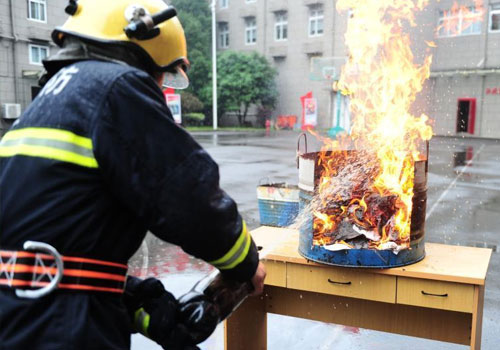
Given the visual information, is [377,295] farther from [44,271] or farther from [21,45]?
[21,45]

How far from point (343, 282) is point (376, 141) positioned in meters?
0.97

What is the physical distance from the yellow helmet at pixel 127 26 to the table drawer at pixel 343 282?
63.6 inches

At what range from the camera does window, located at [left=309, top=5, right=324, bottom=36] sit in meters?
32.6

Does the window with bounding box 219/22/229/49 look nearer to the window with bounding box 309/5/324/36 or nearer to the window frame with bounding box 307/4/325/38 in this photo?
the window frame with bounding box 307/4/325/38

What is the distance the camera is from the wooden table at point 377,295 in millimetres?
2602

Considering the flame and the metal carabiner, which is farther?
the flame

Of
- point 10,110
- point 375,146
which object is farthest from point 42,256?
point 10,110

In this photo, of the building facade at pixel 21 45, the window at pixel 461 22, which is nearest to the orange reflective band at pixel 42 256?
the building facade at pixel 21 45

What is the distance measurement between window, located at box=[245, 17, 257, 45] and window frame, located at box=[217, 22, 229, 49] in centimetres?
189

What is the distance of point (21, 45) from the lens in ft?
49.9

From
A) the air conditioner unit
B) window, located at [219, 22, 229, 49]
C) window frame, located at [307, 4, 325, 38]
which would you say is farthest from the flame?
window, located at [219, 22, 229, 49]

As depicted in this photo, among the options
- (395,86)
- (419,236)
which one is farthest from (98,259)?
(395,86)

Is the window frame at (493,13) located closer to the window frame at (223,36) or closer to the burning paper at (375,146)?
the window frame at (223,36)

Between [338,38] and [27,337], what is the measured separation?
32.9 meters
